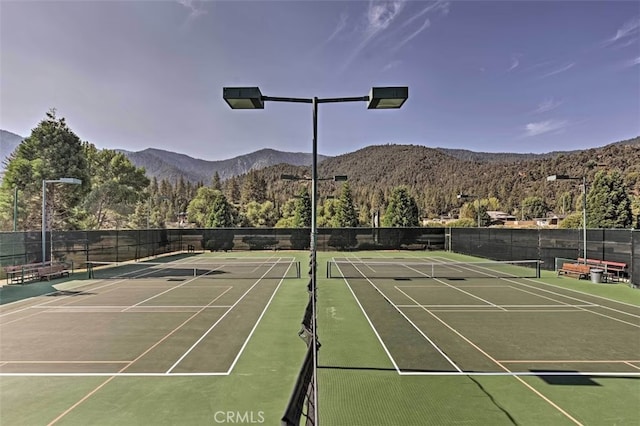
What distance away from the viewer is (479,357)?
27.6 feet

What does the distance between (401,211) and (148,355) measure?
53739 mm

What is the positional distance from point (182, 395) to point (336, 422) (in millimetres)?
2843

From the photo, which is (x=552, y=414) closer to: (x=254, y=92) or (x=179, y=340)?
(x=254, y=92)

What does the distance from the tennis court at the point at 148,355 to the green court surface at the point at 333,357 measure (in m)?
0.04

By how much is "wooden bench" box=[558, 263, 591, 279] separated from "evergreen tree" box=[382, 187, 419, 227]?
37090 millimetres

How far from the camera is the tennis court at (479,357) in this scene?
5.95 meters

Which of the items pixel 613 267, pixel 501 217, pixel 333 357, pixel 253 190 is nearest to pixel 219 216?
pixel 613 267

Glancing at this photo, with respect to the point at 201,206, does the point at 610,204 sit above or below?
below

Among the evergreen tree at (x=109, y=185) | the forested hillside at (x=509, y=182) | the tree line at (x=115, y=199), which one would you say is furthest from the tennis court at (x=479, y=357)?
the forested hillside at (x=509, y=182)

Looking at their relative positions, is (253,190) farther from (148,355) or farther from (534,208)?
(148,355)

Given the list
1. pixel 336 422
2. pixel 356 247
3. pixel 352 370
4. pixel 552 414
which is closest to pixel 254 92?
pixel 336 422

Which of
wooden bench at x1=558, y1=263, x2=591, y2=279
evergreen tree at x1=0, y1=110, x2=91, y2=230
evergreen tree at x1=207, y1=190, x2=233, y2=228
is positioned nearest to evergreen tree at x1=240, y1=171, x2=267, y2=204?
evergreen tree at x1=207, y1=190, x2=233, y2=228

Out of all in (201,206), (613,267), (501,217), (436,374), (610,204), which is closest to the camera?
(436,374)

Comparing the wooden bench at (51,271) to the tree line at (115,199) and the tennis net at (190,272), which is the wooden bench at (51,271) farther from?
the tree line at (115,199)
